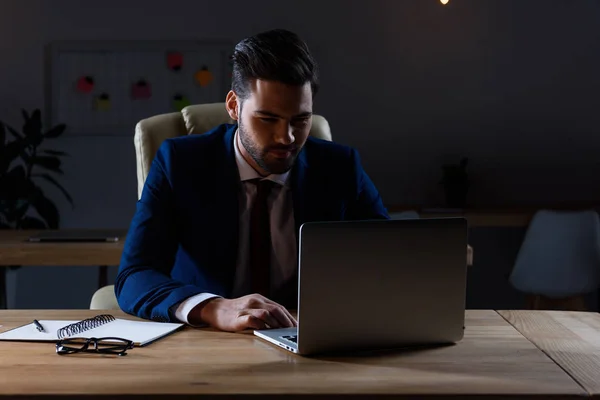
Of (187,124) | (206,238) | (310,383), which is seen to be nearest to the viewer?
(310,383)

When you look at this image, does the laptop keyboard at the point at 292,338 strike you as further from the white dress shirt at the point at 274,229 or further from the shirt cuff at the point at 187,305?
the white dress shirt at the point at 274,229

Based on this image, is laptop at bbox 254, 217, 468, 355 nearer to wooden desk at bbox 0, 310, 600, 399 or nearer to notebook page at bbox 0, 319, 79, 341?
wooden desk at bbox 0, 310, 600, 399

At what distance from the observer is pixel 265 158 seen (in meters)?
1.69

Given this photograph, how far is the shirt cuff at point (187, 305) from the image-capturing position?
139 centimetres

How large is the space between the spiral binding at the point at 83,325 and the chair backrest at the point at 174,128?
803mm

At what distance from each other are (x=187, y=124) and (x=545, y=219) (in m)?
2.02

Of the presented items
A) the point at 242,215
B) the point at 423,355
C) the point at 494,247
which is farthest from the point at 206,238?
the point at 494,247

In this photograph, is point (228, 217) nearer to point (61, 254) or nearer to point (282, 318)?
point (282, 318)

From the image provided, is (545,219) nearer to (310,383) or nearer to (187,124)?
(187,124)

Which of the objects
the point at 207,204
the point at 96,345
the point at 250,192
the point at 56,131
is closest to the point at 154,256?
the point at 207,204

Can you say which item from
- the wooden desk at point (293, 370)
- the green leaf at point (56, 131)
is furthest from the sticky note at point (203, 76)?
the wooden desk at point (293, 370)

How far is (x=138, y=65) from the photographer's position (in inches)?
162

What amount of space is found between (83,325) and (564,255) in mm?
2694

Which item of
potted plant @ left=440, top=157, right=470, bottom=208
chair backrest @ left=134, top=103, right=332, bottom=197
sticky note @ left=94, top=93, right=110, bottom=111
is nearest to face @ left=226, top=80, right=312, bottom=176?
chair backrest @ left=134, top=103, right=332, bottom=197
